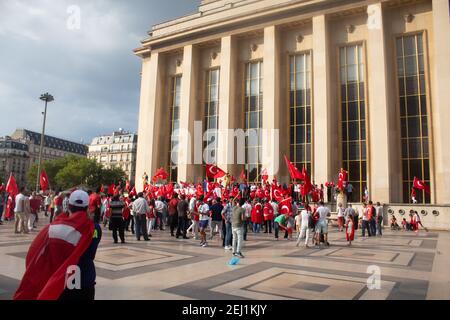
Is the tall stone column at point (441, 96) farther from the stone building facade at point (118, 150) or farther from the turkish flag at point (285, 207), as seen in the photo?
the stone building facade at point (118, 150)

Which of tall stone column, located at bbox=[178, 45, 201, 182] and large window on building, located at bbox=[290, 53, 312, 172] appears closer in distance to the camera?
large window on building, located at bbox=[290, 53, 312, 172]

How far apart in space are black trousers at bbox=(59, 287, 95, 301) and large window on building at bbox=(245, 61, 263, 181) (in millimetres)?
29315

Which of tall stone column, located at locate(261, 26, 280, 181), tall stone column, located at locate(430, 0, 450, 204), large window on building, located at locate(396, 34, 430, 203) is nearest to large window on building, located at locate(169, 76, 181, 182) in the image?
tall stone column, located at locate(261, 26, 280, 181)

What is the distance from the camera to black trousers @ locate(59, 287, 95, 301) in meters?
3.11

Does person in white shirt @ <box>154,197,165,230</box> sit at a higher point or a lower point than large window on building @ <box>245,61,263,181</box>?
lower

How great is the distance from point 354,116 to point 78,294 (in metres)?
30.0

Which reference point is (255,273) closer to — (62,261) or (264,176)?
(62,261)

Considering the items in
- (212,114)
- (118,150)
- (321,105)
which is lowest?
(321,105)

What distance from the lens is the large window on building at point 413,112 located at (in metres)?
27.3

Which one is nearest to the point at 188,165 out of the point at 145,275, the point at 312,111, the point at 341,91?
the point at 312,111

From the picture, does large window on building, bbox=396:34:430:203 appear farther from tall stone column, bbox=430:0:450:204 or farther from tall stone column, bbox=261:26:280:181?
tall stone column, bbox=261:26:280:181

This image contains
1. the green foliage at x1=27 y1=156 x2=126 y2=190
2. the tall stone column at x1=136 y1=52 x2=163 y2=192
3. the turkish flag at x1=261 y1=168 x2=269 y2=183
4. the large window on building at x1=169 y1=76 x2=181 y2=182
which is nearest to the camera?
the turkish flag at x1=261 y1=168 x2=269 y2=183

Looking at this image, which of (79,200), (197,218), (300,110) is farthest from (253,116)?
(79,200)

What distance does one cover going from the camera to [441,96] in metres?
25.3
